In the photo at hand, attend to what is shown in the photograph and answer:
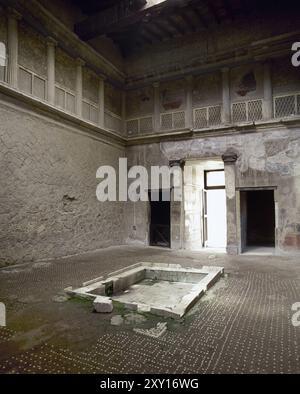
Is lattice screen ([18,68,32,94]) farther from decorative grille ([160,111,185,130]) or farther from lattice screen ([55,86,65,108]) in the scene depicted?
decorative grille ([160,111,185,130])

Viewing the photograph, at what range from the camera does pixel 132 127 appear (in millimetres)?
13508

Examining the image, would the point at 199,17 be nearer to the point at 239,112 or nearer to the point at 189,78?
the point at 189,78

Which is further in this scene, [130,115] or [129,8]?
[130,115]

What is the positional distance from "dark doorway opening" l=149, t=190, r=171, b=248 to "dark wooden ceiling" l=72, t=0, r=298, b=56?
273 inches

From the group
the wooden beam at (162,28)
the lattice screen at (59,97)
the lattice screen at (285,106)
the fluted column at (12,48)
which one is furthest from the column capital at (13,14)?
the lattice screen at (285,106)

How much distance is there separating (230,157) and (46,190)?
22.4 ft

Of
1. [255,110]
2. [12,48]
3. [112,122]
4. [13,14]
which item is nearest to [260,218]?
[255,110]

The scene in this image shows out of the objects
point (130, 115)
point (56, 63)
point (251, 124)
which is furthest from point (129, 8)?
point (251, 124)

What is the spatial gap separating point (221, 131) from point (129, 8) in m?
5.41

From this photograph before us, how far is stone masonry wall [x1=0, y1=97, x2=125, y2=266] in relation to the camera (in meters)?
8.01

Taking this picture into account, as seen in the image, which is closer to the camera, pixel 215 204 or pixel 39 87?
pixel 39 87

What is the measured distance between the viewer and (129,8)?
950 cm

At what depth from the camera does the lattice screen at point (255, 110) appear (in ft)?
36.0
